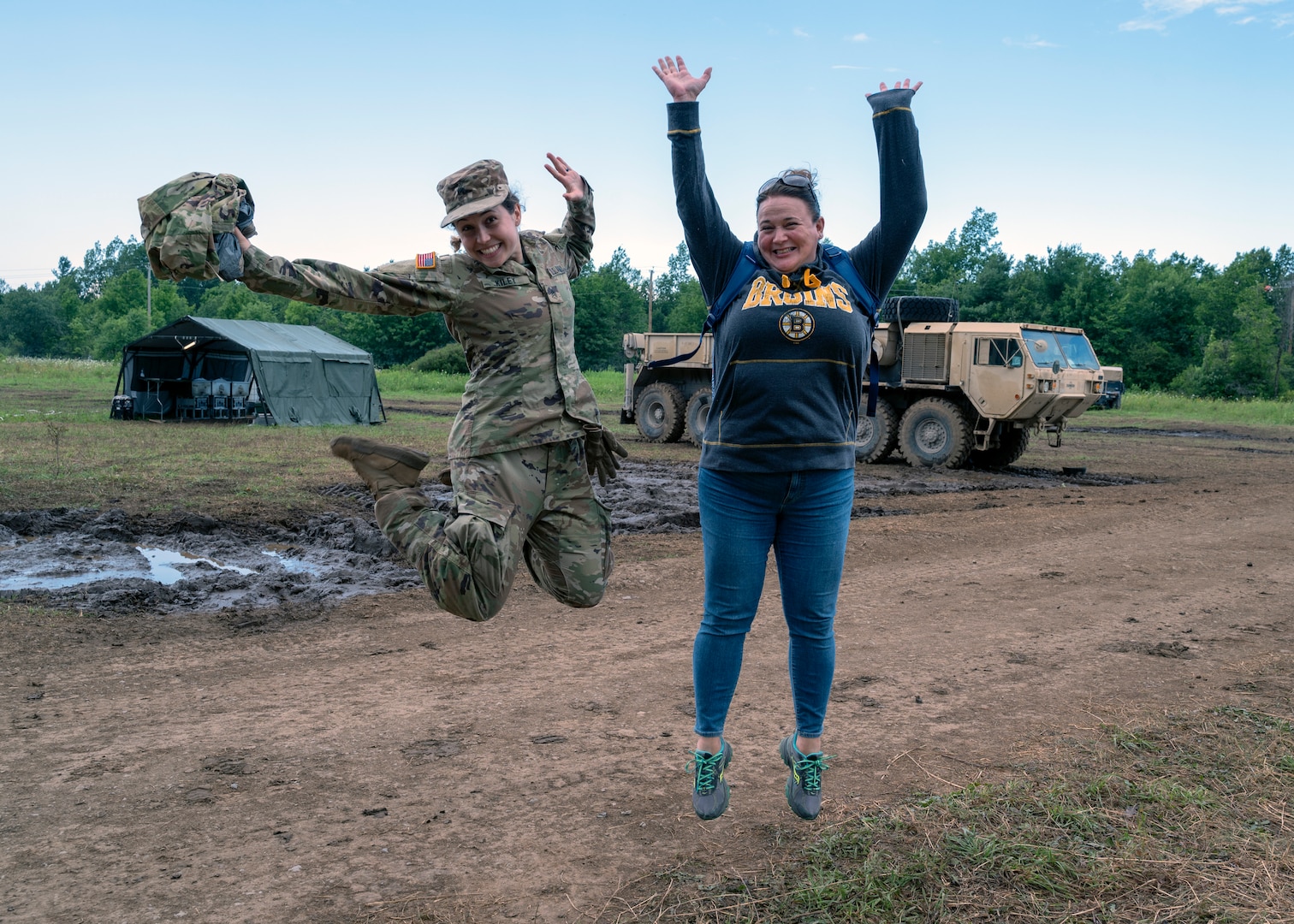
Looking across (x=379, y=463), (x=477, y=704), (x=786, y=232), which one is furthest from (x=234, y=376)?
(x=786, y=232)

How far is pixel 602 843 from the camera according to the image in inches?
147

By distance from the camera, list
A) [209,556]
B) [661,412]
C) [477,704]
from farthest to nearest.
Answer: [661,412]
[209,556]
[477,704]

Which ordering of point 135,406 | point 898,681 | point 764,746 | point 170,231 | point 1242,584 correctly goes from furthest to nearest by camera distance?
1. point 135,406
2. point 1242,584
3. point 898,681
4. point 764,746
5. point 170,231

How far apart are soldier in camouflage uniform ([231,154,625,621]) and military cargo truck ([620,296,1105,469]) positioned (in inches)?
617

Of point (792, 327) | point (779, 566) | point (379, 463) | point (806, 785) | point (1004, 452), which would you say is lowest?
point (1004, 452)

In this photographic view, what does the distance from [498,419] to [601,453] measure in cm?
51

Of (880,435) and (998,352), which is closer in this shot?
(998,352)

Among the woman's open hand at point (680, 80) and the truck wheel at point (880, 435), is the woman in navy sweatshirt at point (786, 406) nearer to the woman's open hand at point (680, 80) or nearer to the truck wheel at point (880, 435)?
the woman's open hand at point (680, 80)

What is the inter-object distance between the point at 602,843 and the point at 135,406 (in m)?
24.9

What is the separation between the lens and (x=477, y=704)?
17.3 feet

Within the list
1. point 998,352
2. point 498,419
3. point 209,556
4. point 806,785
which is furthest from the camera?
point 998,352

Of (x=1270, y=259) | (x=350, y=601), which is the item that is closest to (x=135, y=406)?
(x=350, y=601)

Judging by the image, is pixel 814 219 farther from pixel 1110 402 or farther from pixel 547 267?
pixel 1110 402

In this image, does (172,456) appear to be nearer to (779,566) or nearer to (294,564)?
(294,564)
